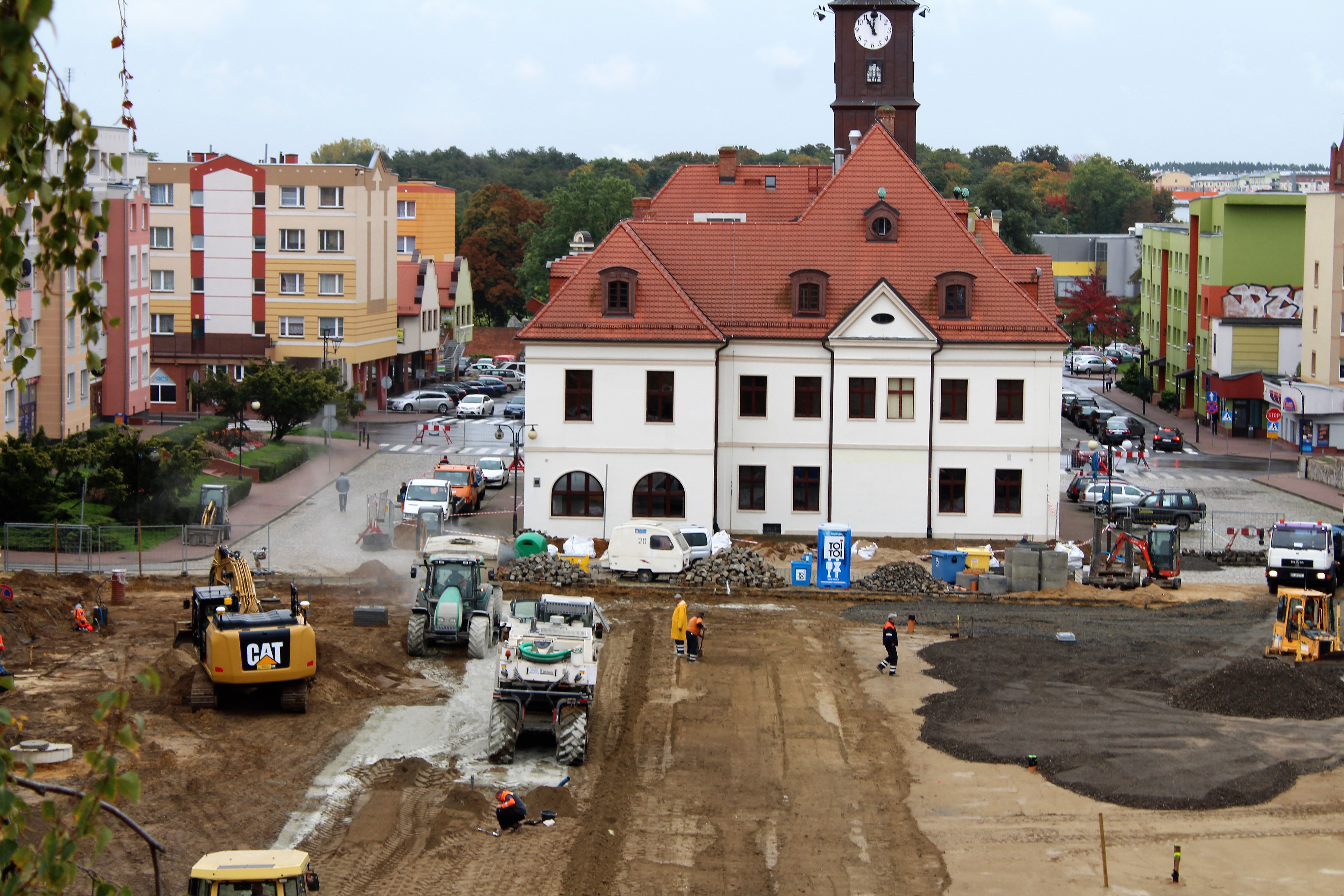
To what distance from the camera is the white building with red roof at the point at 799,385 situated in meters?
45.1

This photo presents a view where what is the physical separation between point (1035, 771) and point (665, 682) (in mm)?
8382

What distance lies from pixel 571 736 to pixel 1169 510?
1260 inches

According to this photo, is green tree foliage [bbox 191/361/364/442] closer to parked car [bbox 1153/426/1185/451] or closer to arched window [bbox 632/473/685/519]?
arched window [bbox 632/473/685/519]

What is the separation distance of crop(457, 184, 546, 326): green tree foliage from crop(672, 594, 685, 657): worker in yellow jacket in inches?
3623

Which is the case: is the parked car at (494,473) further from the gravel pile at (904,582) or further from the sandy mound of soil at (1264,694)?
the sandy mound of soil at (1264,694)

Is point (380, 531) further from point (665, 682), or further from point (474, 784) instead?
point (474, 784)

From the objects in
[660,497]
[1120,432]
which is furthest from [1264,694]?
[1120,432]

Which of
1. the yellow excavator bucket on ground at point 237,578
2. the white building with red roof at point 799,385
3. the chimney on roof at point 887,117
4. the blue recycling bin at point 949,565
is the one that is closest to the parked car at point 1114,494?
the white building with red roof at point 799,385

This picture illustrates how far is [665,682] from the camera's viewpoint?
30.2 m

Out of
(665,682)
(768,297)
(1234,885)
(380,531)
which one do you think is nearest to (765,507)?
(768,297)

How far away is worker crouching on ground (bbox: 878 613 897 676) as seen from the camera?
3095cm

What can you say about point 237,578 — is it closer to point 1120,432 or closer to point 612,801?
point 612,801

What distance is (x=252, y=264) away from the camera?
80.4 meters

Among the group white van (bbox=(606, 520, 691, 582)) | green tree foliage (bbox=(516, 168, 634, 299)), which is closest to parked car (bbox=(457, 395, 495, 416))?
green tree foliage (bbox=(516, 168, 634, 299))
